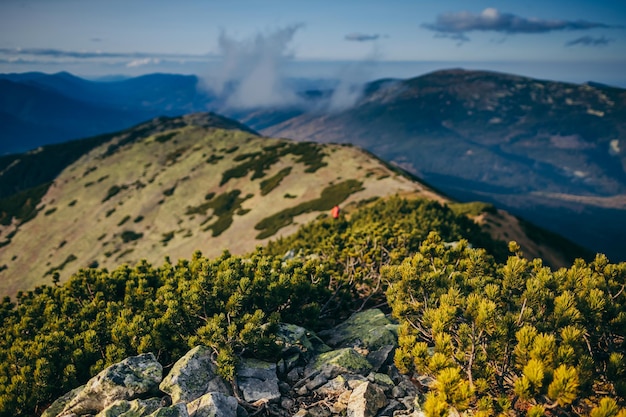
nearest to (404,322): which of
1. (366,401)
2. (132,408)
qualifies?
(366,401)

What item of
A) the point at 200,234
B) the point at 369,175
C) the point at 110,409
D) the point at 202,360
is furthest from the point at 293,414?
the point at 200,234

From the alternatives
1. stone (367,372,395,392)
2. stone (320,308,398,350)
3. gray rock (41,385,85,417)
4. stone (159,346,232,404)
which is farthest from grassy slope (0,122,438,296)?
stone (367,372,395,392)

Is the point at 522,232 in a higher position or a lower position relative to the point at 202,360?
lower

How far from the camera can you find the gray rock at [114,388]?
897 cm

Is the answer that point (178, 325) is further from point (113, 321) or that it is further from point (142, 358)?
point (113, 321)

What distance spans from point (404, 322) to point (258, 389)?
4.04 metres

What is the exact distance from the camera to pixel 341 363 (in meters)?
9.86

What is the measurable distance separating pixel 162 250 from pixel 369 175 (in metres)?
42.9

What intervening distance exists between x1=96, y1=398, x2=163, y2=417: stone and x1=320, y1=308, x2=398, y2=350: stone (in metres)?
5.77

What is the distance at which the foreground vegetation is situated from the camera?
6.86m

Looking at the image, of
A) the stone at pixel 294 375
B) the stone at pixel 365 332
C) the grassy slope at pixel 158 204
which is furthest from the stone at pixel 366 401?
the grassy slope at pixel 158 204

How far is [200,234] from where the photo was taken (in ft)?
243

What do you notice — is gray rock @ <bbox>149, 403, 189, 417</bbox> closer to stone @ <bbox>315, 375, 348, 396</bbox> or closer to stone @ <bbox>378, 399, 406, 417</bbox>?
stone @ <bbox>315, 375, 348, 396</bbox>

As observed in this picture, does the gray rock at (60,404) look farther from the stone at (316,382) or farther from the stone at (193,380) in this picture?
the stone at (316,382)
